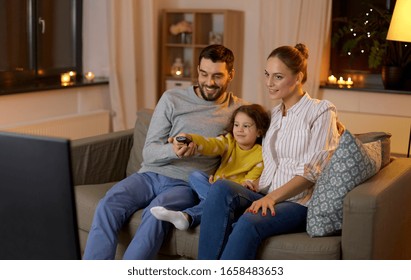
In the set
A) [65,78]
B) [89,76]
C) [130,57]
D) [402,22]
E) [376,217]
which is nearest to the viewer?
[376,217]

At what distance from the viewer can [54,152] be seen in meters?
1.14

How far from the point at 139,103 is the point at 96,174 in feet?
7.35

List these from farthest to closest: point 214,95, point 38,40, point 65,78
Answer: point 65,78 → point 38,40 → point 214,95

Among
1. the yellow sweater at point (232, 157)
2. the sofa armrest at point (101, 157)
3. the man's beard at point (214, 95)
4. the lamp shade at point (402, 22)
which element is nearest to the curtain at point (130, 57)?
the sofa armrest at point (101, 157)

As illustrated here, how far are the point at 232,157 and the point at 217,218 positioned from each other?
1.64ft

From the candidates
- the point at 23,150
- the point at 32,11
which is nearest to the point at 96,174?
the point at 32,11

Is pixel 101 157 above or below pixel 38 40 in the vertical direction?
below

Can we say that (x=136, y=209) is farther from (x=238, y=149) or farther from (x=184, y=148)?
(x=238, y=149)

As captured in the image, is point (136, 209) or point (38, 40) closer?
point (136, 209)

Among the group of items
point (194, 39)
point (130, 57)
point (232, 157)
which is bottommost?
point (232, 157)

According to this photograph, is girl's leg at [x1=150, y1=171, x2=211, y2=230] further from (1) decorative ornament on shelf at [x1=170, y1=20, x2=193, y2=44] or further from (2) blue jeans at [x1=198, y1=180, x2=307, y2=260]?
(1) decorative ornament on shelf at [x1=170, y1=20, x2=193, y2=44]

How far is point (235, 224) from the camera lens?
2537mm

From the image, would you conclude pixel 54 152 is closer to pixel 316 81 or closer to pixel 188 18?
pixel 316 81

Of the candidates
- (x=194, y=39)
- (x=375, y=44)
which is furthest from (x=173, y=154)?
(x=194, y=39)
